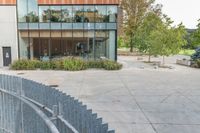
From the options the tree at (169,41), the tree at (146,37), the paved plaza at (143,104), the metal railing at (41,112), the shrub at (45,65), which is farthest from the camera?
the tree at (146,37)

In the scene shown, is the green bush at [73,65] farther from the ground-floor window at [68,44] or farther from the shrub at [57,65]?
the ground-floor window at [68,44]

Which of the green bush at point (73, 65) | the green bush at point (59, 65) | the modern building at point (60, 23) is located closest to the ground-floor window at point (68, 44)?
the modern building at point (60, 23)

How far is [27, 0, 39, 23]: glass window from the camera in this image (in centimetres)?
2671

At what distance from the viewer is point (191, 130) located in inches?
302

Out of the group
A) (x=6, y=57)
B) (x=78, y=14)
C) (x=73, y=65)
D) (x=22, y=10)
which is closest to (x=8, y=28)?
(x=22, y=10)

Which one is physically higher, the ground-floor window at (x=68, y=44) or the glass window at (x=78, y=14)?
the glass window at (x=78, y=14)

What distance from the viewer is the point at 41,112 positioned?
3.35m

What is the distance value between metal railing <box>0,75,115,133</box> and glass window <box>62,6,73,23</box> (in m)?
21.1

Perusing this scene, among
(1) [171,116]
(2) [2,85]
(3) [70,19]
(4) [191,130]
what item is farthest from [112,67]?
(2) [2,85]

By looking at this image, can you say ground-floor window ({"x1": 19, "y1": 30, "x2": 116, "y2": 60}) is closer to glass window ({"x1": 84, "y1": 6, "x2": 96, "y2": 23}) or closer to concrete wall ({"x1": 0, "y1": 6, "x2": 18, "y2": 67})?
concrete wall ({"x1": 0, "y1": 6, "x2": 18, "y2": 67})

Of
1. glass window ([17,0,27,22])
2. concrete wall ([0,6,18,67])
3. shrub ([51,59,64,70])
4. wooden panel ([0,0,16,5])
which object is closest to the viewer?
shrub ([51,59,64,70])

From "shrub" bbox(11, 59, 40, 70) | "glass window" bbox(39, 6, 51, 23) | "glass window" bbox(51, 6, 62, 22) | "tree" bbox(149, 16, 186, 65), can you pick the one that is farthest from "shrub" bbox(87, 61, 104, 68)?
"tree" bbox(149, 16, 186, 65)

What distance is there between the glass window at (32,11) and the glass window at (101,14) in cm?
654

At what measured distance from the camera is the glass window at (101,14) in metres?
26.8
